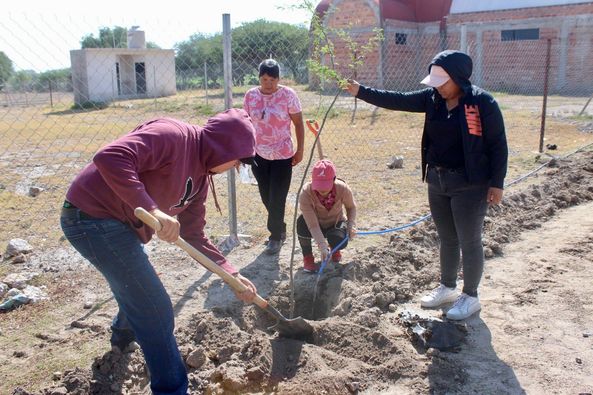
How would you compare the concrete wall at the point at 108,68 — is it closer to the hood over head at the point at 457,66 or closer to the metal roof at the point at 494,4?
the metal roof at the point at 494,4

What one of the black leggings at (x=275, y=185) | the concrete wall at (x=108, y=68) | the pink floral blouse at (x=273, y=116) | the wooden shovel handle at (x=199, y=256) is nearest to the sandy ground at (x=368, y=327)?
the black leggings at (x=275, y=185)

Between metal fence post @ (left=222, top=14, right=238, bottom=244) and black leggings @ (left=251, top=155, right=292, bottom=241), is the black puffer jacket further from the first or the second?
metal fence post @ (left=222, top=14, right=238, bottom=244)

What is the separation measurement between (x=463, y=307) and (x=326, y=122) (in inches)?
467

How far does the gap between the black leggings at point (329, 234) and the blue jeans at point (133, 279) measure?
2.35 meters

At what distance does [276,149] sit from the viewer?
17.0ft

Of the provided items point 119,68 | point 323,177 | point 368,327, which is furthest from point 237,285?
point 119,68

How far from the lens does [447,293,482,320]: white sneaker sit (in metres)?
4.06

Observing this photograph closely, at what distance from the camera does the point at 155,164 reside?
99.3 inches

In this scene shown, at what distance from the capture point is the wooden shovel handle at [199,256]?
2.31 m

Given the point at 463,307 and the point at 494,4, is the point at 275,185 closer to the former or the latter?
the point at 463,307

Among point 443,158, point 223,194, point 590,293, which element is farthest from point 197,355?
point 223,194

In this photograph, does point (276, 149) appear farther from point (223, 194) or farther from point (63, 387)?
point (223, 194)

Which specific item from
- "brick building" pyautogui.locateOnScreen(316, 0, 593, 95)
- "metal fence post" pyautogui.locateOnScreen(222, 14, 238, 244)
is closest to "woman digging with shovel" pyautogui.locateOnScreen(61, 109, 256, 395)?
"metal fence post" pyautogui.locateOnScreen(222, 14, 238, 244)

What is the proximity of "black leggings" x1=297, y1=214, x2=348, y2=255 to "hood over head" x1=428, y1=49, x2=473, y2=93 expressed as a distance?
1698 mm
